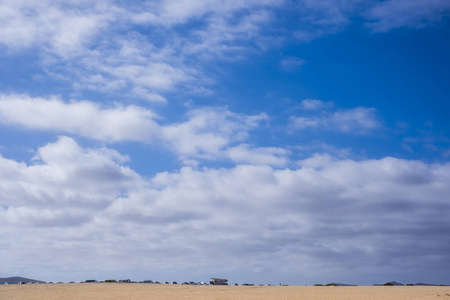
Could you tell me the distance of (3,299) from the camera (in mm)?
92125

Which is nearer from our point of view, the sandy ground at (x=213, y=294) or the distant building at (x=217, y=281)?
the sandy ground at (x=213, y=294)

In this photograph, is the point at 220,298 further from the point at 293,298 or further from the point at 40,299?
the point at 40,299

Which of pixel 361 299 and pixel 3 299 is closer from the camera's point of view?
pixel 361 299

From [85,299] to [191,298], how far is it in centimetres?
1944

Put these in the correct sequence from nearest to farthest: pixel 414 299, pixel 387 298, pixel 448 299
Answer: pixel 448 299 → pixel 414 299 → pixel 387 298

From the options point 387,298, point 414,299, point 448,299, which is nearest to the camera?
point 448,299

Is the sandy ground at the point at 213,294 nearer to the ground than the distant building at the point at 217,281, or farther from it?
nearer to the ground

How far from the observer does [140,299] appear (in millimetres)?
87750

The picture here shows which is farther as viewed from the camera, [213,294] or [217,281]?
[217,281]

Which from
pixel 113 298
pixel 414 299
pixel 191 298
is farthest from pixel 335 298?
pixel 113 298

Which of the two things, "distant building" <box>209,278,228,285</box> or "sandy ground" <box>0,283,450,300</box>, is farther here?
"distant building" <box>209,278,228,285</box>

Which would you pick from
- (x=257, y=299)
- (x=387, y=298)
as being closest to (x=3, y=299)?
(x=257, y=299)

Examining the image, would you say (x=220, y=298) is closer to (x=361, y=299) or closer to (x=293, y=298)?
(x=293, y=298)

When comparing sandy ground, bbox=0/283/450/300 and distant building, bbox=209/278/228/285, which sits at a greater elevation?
distant building, bbox=209/278/228/285
